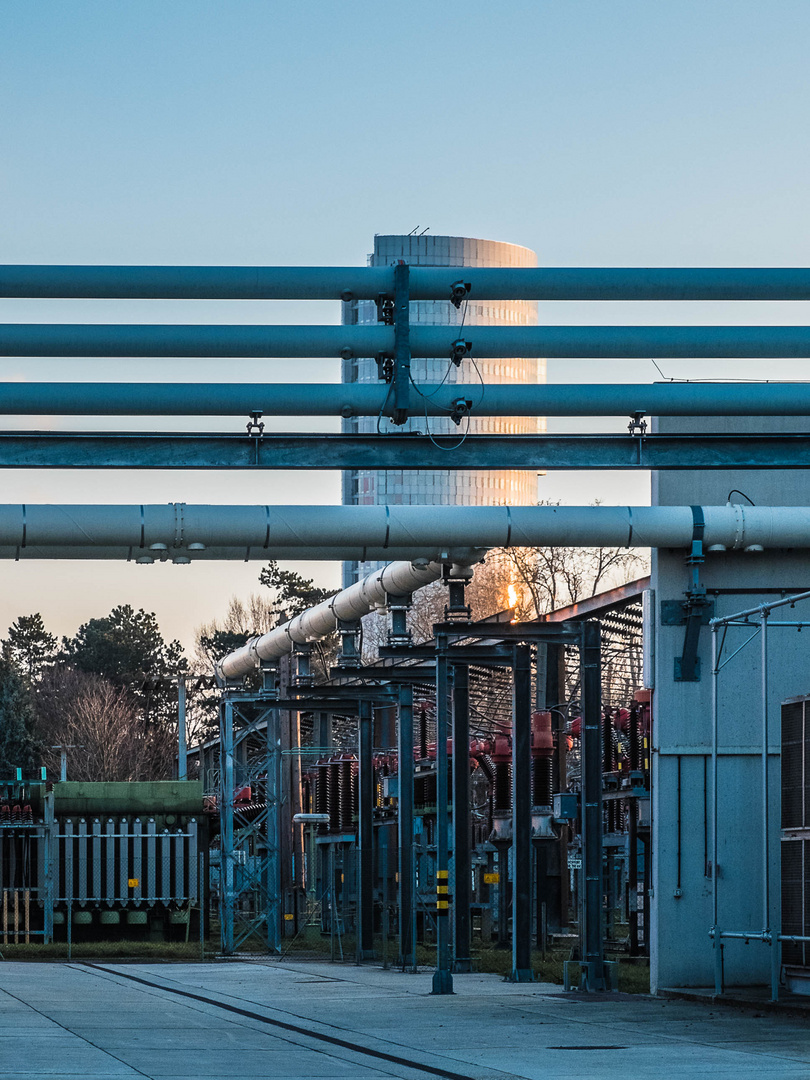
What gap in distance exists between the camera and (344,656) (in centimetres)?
2948

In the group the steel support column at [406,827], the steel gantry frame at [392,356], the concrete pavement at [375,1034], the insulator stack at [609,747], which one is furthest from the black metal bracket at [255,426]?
the insulator stack at [609,747]

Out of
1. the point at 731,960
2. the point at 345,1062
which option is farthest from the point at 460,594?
the point at 345,1062

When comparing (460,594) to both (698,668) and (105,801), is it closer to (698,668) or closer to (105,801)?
(698,668)

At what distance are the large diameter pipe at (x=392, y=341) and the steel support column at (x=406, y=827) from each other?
41.1ft

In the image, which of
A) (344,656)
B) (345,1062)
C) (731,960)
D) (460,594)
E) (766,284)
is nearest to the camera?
(345,1062)

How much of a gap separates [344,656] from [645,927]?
685cm

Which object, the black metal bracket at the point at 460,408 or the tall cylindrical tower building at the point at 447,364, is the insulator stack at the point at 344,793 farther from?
the tall cylindrical tower building at the point at 447,364

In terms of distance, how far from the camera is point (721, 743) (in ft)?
68.7

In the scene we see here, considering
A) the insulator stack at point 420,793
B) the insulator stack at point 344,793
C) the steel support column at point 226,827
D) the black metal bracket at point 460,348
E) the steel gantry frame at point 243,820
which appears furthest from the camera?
the insulator stack at point 344,793

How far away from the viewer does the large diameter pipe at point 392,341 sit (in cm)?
1560

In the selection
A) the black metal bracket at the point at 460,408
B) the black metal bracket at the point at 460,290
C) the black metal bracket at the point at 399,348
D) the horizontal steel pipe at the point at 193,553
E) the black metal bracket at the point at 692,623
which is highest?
the black metal bracket at the point at 460,290

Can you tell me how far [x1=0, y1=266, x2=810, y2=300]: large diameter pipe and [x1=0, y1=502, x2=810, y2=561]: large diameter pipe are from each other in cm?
292

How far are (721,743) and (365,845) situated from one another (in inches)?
462

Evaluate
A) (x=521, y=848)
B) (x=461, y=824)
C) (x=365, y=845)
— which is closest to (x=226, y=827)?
(x=365, y=845)
